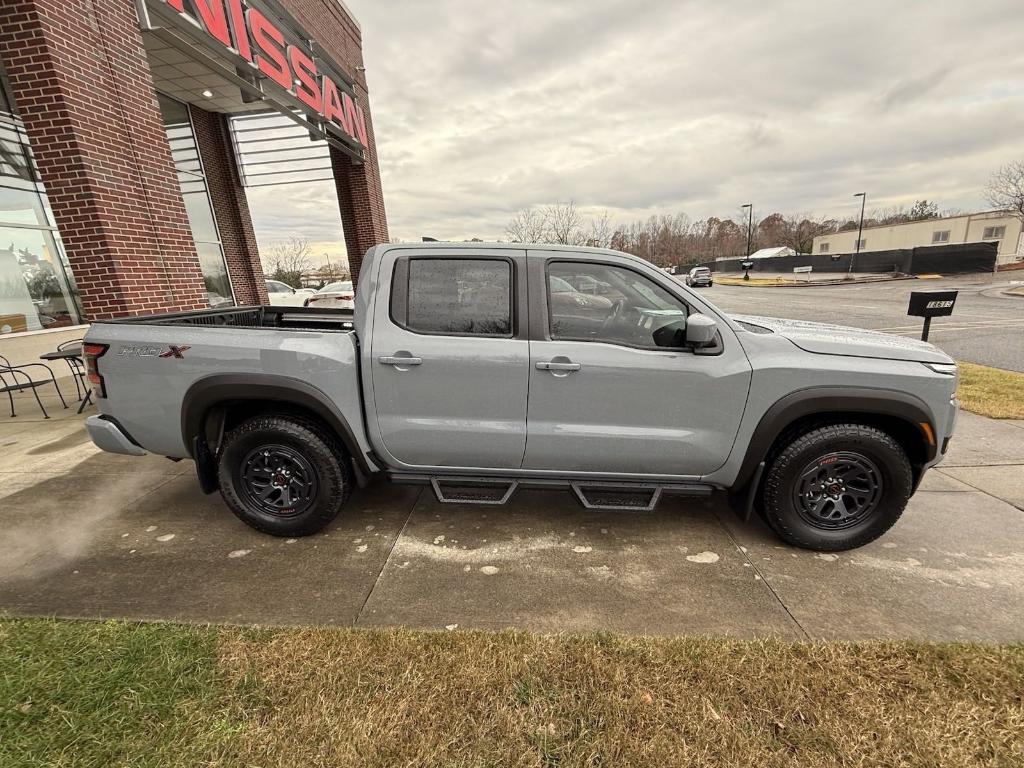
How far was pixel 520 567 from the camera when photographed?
278 cm

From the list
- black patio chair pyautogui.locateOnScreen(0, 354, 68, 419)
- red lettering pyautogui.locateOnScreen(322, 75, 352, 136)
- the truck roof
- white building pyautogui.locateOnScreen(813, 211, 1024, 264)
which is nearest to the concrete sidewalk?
the truck roof

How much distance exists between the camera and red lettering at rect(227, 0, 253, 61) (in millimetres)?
6871

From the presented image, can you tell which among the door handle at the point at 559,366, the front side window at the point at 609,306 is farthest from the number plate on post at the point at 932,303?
the door handle at the point at 559,366

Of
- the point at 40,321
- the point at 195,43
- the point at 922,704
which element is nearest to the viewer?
the point at 922,704

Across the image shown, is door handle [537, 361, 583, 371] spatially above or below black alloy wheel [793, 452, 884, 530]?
above

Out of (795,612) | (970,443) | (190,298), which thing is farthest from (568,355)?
(190,298)

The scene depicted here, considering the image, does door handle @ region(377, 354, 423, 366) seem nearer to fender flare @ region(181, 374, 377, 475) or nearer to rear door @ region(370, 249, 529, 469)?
rear door @ region(370, 249, 529, 469)

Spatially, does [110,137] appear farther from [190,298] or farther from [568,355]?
[568,355]

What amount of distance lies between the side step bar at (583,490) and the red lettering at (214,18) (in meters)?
7.16

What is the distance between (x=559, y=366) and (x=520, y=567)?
1.22 metres

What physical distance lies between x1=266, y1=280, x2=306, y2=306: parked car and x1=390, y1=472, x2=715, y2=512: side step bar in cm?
1625

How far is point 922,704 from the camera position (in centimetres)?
184

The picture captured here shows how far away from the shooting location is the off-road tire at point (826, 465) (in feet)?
8.87

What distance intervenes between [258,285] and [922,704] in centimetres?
1714
